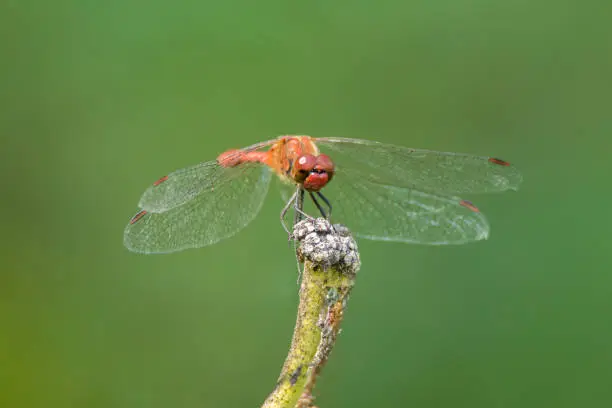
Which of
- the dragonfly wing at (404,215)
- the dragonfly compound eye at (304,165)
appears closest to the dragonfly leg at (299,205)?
the dragonfly compound eye at (304,165)

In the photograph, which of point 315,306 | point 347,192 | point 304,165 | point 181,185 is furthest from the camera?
point 347,192

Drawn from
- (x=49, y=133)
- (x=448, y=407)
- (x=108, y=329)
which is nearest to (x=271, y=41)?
(x=49, y=133)

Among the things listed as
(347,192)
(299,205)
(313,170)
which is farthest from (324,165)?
(347,192)

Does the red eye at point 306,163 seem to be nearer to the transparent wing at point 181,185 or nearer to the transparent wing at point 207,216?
the transparent wing at point 181,185

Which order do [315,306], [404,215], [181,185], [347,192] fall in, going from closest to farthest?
[315,306] → [181,185] → [404,215] → [347,192]

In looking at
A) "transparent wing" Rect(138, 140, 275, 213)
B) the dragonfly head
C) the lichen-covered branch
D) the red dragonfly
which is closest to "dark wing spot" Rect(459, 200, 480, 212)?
the red dragonfly

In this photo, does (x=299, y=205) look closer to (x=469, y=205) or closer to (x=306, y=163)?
(x=306, y=163)

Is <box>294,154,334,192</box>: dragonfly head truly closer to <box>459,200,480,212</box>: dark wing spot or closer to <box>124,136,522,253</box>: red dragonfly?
<box>124,136,522,253</box>: red dragonfly
